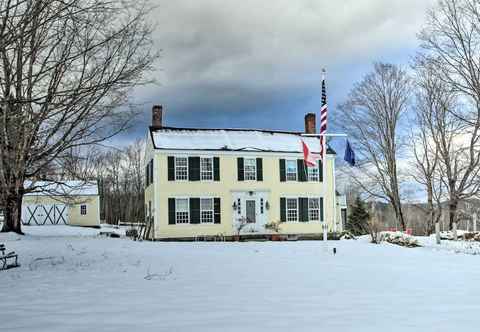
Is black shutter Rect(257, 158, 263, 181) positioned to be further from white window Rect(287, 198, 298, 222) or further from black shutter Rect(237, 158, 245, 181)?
white window Rect(287, 198, 298, 222)

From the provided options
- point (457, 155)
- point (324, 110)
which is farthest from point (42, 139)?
point (457, 155)

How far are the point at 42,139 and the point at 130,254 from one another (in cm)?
602

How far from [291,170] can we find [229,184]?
3.75m

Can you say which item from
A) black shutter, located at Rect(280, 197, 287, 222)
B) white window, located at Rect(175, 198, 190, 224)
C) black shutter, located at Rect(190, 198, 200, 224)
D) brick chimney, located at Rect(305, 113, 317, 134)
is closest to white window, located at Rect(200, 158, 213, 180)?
black shutter, located at Rect(190, 198, 200, 224)

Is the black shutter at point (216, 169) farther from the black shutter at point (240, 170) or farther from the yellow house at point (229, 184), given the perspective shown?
the black shutter at point (240, 170)

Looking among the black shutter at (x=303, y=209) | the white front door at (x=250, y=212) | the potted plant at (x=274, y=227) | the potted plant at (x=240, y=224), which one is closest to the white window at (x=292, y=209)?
the black shutter at (x=303, y=209)

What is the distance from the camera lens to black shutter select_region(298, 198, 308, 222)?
2806cm

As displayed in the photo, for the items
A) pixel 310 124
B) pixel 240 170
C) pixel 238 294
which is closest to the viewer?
pixel 238 294

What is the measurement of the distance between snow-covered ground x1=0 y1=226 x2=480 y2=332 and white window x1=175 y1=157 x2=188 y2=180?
12400 millimetres

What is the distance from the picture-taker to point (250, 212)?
2752cm

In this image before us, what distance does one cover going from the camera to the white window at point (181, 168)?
26.2 metres

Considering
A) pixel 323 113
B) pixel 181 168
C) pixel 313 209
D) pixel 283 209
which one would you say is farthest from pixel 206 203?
pixel 323 113

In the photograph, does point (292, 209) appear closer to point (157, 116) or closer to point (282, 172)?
point (282, 172)

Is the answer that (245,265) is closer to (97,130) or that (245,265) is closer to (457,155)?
(97,130)
